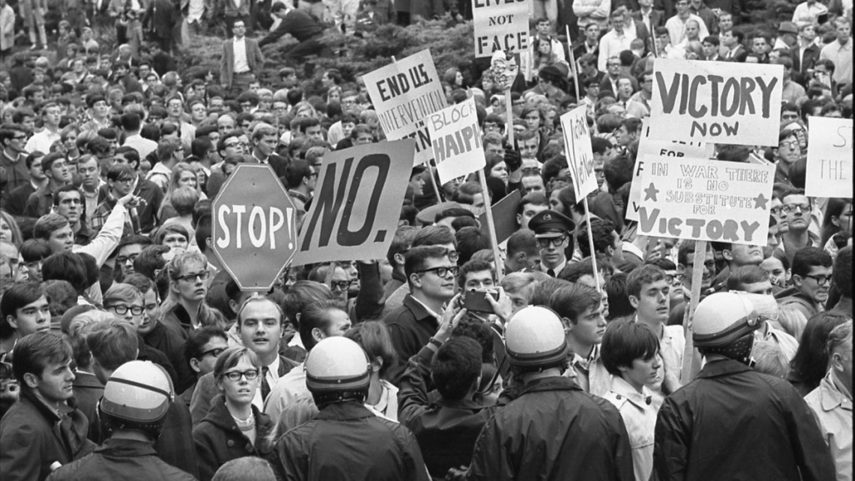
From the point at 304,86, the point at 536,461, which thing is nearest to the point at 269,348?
the point at 536,461

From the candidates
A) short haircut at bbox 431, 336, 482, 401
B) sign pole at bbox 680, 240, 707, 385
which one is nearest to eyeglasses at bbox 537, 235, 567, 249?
sign pole at bbox 680, 240, 707, 385

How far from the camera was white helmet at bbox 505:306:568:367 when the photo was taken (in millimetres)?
7055

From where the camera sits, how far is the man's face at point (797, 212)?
13172 millimetres

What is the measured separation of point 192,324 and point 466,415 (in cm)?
381

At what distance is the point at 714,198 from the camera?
9.49 m

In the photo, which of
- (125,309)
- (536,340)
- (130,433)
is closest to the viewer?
(130,433)

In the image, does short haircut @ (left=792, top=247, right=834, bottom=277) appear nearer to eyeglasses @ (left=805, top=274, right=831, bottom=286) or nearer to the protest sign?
eyeglasses @ (left=805, top=274, right=831, bottom=286)

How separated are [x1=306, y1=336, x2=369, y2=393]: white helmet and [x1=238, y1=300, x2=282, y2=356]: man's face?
2119 mm

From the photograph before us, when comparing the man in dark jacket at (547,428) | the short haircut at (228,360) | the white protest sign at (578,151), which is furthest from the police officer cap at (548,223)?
the man in dark jacket at (547,428)

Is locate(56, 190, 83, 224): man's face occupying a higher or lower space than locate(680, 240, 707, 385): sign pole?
lower

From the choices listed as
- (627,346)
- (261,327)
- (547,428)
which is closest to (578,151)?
(261,327)

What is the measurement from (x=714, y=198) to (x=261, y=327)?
2678 mm

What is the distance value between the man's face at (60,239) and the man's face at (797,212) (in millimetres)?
5667

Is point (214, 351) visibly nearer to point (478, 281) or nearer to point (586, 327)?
point (478, 281)
